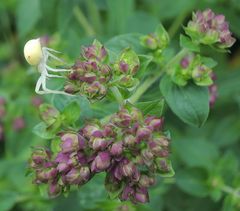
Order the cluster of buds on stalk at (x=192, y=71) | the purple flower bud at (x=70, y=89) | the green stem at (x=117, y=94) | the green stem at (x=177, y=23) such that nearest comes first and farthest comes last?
1. the purple flower bud at (x=70, y=89)
2. the green stem at (x=117, y=94)
3. the cluster of buds on stalk at (x=192, y=71)
4. the green stem at (x=177, y=23)

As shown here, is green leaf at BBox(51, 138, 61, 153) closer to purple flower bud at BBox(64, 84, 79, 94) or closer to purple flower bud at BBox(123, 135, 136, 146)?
purple flower bud at BBox(64, 84, 79, 94)

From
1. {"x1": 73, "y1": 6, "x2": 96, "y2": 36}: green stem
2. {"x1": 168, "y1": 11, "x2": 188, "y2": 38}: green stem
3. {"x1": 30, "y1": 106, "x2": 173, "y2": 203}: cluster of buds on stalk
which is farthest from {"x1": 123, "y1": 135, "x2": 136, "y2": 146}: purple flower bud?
{"x1": 168, "y1": 11, "x2": 188, "y2": 38}: green stem

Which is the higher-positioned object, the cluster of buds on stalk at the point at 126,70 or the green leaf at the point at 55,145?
the cluster of buds on stalk at the point at 126,70

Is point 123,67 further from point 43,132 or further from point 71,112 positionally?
point 43,132

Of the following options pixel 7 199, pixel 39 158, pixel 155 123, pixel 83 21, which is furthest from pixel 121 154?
pixel 83 21

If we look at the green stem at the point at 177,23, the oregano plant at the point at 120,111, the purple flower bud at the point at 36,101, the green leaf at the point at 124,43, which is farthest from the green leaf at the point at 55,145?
the green stem at the point at 177,23

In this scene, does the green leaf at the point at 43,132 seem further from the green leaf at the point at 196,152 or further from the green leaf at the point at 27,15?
the green leaf at the point at 27,15
